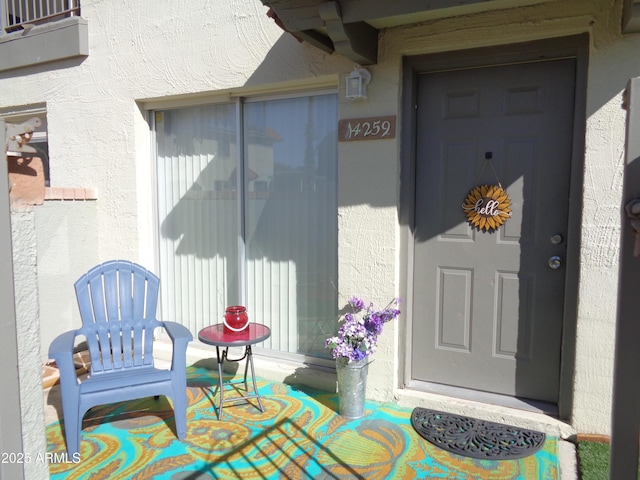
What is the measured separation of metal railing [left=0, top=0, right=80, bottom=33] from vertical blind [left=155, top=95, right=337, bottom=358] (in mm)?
1578

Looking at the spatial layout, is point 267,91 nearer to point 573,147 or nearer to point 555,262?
point 573,147

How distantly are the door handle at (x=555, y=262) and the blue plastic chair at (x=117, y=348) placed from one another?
7.62 feet

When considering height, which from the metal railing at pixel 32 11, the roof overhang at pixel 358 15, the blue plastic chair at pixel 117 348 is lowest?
the blue plastic chair at pixel 117 348

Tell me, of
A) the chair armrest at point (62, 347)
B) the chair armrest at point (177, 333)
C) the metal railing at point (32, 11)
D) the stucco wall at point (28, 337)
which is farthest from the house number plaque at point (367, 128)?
the metal railing at point (32, 11)

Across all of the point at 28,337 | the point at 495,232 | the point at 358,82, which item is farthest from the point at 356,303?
the point at 28,337

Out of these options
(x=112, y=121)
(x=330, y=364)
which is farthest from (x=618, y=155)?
(x=112, y=121)

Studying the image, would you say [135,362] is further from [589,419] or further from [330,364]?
[589,419]

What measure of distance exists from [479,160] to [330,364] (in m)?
1.92

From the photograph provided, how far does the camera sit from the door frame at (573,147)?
2.96m

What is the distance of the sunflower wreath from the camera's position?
10.7 ft

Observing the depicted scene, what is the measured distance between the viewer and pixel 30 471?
158 cm

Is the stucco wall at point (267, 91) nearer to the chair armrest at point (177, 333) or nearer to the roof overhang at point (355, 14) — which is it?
the roof overhang at point (355, 14)

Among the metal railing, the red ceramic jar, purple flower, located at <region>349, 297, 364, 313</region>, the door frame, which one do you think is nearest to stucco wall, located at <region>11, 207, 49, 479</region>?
the red ceramic jar

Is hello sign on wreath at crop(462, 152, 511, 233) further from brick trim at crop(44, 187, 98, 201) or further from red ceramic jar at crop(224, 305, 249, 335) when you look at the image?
brick trim at crop(44, 187, 98, 201)
